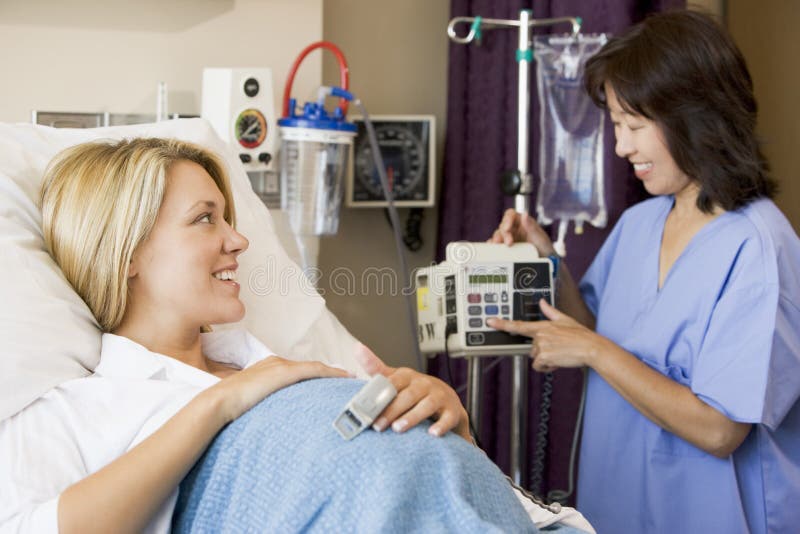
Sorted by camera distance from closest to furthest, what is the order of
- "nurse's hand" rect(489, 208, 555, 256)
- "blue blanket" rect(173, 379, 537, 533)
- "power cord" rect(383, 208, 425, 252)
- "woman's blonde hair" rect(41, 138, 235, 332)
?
"blue blanket" rect(173, 379, 537, 533)
"woman's blonde hair" rect(41, 138, 235, 332)
"nurse's hand" rect(489, 208, 555, 256)
"power cord" rect(383, 208, 425, 252)

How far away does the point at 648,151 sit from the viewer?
183 centimetres

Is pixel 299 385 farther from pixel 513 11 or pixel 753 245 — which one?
pixel 513 11

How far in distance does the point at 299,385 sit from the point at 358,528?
0.27 m

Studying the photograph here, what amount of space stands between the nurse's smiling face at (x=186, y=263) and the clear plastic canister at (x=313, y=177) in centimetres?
85

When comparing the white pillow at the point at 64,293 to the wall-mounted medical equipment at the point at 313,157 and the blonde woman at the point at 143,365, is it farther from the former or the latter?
the wall-mounted medical equipment at the point at 313,157

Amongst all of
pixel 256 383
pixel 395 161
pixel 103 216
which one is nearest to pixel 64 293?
pixel 103 216

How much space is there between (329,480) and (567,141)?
58.2 inches

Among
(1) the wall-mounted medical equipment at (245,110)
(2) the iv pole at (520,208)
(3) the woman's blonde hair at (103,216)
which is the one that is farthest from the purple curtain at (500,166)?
(3) the woman's blonde hair at (103,216)

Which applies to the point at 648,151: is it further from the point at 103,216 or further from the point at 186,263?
the point at 103,216

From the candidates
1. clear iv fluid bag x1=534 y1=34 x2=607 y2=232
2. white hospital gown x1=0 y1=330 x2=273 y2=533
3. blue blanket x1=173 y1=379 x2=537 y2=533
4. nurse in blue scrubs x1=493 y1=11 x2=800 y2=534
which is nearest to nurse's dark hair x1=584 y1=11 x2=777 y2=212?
nurse in blue scrubs x1=493 y1=11 x2=800 y2=534

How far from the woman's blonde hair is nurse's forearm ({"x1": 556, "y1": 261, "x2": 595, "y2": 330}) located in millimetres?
987

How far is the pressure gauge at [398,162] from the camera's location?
276 centimetres

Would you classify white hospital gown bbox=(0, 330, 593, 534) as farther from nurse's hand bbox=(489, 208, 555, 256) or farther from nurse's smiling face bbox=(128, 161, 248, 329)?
nurse's hand bbox=(489, 208, 555, 256)

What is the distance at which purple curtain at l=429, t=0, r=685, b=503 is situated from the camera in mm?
2391
